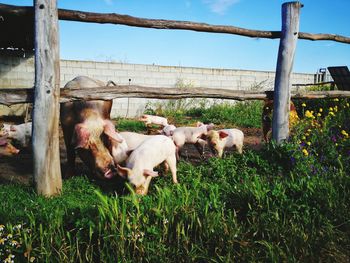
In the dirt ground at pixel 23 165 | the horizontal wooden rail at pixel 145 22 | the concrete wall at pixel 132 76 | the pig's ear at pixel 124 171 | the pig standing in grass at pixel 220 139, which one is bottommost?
the dirt ground at pixel 23 165

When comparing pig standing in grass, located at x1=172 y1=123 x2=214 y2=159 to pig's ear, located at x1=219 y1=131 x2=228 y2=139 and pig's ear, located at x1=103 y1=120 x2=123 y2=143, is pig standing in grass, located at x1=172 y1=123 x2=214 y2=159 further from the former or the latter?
pig's ear, located at x1=103 y1=120 x2=123 y2=143

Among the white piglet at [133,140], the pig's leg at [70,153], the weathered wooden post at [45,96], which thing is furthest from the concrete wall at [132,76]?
the weathered wooden post at [45,96]

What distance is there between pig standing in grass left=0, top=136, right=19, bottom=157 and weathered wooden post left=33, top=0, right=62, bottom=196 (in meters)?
3.02

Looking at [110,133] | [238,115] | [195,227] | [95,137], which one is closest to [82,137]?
[95,137]

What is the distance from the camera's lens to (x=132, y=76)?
1306 centimetres

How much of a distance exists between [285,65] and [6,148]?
521 centimetres

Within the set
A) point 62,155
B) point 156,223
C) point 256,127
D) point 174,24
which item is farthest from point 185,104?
point 156,223

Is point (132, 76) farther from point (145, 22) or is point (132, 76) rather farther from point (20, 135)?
point (145, 22)

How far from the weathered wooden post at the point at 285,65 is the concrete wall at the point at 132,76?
832cm

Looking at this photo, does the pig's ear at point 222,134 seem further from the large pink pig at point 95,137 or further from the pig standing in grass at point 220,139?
the large pink pig at point 95,137

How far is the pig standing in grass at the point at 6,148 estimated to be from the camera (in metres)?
6.29

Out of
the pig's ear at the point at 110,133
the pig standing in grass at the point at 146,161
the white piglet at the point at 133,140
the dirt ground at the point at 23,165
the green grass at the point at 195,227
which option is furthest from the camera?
the white piglet at the point at 133,140

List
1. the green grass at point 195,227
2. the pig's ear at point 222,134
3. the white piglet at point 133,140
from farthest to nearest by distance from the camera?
1. the pig's ear at point 222,134
2. the white piglet at point 133,140
3. the green grass at point 195,227

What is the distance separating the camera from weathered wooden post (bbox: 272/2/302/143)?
481 centimetres
